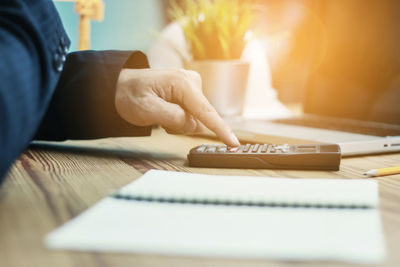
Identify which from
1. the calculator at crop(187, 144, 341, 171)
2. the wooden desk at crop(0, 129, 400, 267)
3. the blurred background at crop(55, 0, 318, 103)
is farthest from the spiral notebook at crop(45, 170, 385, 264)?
the blurred background at crop(55, 0, 318, 103)

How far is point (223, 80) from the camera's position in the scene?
3.18 ft

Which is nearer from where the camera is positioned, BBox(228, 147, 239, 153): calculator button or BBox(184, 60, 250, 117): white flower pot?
BBox(228, 147, 239, 153): calculator button

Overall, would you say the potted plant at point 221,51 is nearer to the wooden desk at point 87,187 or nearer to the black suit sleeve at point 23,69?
the wooden desk at point 87,187

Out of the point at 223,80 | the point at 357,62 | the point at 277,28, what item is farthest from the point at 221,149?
the point at 277,28

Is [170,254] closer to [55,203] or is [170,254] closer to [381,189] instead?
[55,203]

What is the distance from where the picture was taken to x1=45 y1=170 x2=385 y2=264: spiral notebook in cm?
26

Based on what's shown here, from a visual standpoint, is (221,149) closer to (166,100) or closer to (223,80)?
(166,100)

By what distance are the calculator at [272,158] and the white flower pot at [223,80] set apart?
0.43 m

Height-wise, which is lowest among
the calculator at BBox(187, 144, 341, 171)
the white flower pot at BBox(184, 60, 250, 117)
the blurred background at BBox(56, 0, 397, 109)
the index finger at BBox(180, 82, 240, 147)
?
the calculator at BBox(187, 144, 341, 171)

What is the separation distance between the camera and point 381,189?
1.47ft

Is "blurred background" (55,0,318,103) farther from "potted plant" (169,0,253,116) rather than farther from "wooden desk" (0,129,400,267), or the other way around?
"wooden desk" (0,129,400,267)

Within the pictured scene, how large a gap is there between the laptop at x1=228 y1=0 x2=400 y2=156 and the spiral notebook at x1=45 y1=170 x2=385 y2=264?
362mm

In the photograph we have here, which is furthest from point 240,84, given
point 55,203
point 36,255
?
point 36,255

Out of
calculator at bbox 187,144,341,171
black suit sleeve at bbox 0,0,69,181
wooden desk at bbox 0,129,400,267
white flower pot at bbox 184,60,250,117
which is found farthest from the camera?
white flower pot at bbox 184,60,250,117
